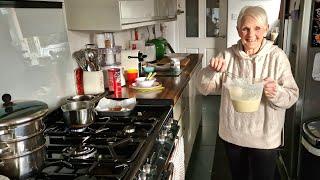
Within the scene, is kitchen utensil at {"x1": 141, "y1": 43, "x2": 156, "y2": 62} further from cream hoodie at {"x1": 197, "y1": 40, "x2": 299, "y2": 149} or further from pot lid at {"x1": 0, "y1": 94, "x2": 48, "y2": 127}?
pot lid at {"x1": 0, "y1": 94, "x2": 48, "y2": 127}

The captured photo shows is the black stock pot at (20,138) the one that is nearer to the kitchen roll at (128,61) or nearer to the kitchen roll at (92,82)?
the kitchen roll at (92,82)

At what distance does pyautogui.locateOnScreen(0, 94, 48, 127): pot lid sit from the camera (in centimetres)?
95

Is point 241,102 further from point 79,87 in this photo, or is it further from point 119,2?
point 79,87

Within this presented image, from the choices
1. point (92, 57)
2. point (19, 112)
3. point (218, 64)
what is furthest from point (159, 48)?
point (19, 112)

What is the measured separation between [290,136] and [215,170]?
77 cm

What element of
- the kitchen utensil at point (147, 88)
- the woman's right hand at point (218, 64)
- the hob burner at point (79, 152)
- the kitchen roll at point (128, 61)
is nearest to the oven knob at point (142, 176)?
the hob burner at point (79, 152)

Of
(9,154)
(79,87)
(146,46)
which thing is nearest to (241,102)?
(79,87)

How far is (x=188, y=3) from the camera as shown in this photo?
5.10m

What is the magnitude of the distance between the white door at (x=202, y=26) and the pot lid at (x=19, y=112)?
4.30 meters

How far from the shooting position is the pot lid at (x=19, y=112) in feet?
3.11

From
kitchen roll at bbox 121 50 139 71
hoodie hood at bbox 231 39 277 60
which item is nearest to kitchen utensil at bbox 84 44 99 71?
kitchen roll at bbox 121 50 139 71

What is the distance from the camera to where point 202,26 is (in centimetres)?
513

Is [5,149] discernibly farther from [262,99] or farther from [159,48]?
[159,48]

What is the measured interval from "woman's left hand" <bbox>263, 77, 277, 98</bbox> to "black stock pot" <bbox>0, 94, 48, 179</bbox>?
1.13 meters
